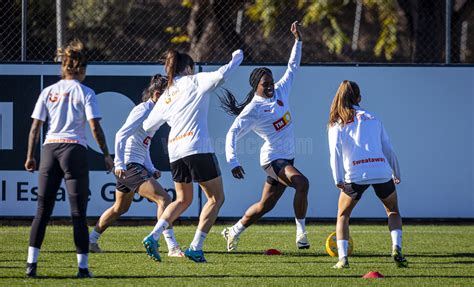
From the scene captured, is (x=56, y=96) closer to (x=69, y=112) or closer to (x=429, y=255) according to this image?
(x=69, y=112)

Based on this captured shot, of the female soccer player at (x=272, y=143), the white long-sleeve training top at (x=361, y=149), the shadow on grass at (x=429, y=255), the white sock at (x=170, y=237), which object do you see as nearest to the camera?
the white long-sleeve training top at (x=361, y=149)

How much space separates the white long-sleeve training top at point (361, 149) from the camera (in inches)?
354

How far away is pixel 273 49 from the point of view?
2108 cm

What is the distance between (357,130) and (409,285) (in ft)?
5.57

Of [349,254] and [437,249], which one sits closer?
[349,254]

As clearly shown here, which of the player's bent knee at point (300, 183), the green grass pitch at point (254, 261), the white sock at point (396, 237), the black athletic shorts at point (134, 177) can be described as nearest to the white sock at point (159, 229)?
the green grass pitch at point (254, 261)

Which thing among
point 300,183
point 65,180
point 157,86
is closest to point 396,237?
point 300,183

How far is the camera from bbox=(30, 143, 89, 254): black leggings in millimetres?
8102

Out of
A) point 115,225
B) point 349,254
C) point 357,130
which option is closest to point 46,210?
point 357,130

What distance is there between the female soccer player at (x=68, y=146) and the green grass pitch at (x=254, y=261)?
0.48 metres

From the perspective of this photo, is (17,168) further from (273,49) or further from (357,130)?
(273,49)

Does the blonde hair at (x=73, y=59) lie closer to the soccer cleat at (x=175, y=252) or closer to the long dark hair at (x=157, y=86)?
the long dark hair at (x=157, y=86)

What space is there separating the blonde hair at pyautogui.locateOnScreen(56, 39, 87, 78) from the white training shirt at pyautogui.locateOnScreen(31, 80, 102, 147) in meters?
0.13

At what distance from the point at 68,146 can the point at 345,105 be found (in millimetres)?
2707
